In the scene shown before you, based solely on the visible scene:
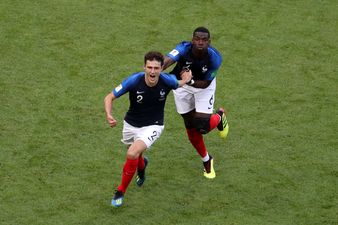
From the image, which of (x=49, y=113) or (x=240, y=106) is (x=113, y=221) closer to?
(x=49, y=113)

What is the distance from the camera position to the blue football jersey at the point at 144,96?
9.17m

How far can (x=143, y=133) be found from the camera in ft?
30.8

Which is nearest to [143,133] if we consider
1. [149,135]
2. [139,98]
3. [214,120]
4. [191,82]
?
[149,135]

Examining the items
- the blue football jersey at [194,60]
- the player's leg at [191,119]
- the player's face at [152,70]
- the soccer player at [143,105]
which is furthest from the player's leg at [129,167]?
the blue football jersey at [194,60]

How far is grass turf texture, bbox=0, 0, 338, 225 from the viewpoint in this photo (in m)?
9.61

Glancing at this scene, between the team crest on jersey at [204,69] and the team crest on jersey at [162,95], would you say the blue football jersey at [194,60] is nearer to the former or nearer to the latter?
→ the team crest on jersey at [204,69]

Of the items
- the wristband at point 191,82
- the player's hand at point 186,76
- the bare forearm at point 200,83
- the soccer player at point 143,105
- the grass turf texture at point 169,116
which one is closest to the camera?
the soccer player at point 143,105

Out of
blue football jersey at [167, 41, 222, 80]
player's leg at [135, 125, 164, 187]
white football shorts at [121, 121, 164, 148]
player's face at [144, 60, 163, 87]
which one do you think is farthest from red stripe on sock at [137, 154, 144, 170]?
blue football jersey at [167, 41, 222, 80]

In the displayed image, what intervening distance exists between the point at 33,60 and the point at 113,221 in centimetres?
484

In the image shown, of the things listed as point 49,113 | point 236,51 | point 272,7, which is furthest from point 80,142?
point 272,7

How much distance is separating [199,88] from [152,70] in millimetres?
1381

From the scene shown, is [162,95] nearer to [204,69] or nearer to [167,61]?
[167,61]

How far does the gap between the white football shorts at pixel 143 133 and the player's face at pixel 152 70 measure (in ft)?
2.09

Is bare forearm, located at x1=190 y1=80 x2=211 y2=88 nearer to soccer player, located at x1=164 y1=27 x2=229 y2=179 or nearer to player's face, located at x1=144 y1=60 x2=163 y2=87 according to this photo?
soccer player, located at x1=164 y1=27 x2=229 y2=179
